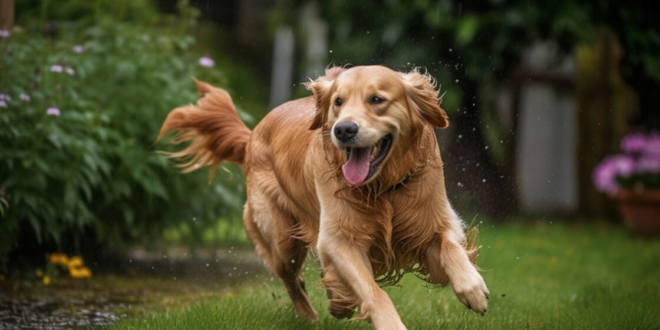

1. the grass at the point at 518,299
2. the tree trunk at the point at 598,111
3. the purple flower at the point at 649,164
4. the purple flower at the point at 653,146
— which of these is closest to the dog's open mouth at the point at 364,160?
the grass at the point at 518,299

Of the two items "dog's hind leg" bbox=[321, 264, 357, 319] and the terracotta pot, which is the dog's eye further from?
the terracotta pot

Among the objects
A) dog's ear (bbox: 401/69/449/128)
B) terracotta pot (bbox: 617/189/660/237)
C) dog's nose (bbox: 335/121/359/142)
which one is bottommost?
terracotta pot (bbox: 617/189/660/237)

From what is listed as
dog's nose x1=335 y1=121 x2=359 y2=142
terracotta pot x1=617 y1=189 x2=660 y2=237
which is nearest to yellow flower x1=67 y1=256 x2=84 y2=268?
dog's nose x1=335 y1=121 x2=359 y2=142

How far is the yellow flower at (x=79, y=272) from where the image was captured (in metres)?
5.04

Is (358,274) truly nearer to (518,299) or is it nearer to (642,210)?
(518,299)

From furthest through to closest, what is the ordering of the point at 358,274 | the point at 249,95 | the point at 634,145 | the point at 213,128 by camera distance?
1. the point at 249,95
2. the point at 634,145
3. the point at 213,128
4. the point at 358,274

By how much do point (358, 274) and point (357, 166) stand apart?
431 mm

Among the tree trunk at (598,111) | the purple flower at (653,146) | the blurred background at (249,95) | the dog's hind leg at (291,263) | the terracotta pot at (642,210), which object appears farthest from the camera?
the tree trunk at (598,111)

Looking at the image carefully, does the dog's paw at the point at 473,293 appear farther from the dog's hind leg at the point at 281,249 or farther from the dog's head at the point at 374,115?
the dog's hind leg at the point at 281,249

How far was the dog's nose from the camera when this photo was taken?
305cm

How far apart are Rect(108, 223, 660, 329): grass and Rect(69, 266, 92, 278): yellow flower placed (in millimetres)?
949

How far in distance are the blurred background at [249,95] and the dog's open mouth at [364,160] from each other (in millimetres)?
555

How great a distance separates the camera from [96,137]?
5203 millimetres

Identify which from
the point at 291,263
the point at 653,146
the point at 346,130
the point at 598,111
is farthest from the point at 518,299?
the point at 598,111
